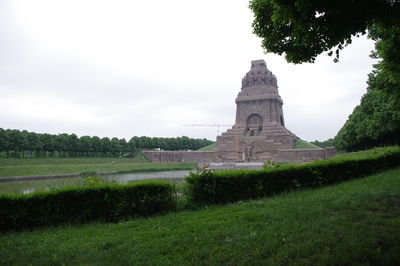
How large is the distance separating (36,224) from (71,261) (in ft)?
12.5

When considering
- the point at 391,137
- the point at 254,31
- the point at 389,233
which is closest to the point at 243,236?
the point at 389,233

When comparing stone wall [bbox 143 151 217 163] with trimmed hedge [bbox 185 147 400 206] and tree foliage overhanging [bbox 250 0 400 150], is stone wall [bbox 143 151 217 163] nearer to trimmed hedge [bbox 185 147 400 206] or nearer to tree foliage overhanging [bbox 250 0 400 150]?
trimmed hedge [bbox 185 147 400 206]

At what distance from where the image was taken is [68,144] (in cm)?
6059

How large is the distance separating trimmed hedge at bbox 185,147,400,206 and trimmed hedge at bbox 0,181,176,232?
118cm

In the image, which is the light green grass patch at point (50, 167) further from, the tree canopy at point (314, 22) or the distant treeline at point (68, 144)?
the tree canopy at point (314, 22)

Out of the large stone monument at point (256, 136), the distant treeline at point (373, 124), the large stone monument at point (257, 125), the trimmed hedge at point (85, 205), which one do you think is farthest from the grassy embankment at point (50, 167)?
the trimmed hedge at point (85, 205)

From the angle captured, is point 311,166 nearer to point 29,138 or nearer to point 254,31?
point 254,31

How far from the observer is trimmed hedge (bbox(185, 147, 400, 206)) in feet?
34.4

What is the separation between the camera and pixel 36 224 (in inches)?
343

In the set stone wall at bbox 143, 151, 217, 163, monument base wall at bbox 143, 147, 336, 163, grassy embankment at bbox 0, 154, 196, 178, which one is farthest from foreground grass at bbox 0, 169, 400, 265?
stone wall at bbox 143, 151, 217, 163

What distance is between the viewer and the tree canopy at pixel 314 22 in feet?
20.7

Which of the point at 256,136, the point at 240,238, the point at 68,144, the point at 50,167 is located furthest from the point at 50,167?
the point at 240,238

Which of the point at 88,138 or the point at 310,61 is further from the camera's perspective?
the point at 88,138

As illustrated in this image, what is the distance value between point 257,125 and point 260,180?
175 feet
